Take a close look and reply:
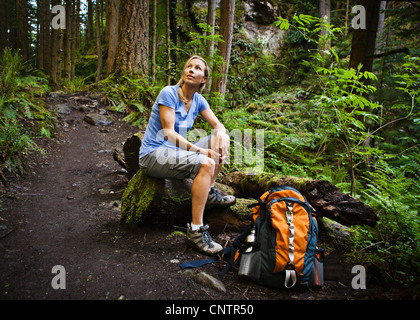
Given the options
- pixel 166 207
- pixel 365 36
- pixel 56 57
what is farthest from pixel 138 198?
pixel 56 57

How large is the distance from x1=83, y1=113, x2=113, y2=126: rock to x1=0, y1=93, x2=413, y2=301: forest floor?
8.20 feet

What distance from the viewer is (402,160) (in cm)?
466

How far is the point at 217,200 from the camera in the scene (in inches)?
125

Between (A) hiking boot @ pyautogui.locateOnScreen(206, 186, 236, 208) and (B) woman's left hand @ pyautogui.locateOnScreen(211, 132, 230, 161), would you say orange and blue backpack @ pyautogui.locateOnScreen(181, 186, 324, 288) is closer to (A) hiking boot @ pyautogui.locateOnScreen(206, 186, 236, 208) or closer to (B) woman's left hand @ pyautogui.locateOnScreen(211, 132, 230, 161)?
(A) hiking boot @ pyautogui.locateOnScreen(206, 186, 236, 208)

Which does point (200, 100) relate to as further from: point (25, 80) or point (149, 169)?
point (25, 80)

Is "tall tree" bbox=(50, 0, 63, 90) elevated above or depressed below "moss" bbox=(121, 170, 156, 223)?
above

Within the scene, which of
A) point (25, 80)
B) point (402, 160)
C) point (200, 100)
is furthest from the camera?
point (25, 80)

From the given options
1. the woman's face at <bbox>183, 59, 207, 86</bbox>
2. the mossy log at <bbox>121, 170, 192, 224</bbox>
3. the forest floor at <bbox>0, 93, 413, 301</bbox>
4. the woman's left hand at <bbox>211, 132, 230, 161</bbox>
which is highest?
the woman's face at <bbox>183, 59, 207, 86</bbox>

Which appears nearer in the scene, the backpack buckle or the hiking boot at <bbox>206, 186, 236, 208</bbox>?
the backpack buckle

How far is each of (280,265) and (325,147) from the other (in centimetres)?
450

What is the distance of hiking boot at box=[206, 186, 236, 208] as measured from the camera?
3.17 m

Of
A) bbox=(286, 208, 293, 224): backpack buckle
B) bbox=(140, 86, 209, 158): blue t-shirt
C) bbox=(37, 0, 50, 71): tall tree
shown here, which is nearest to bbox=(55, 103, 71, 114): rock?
bbox=(140, 86, 209, 158): blue t-shirt
